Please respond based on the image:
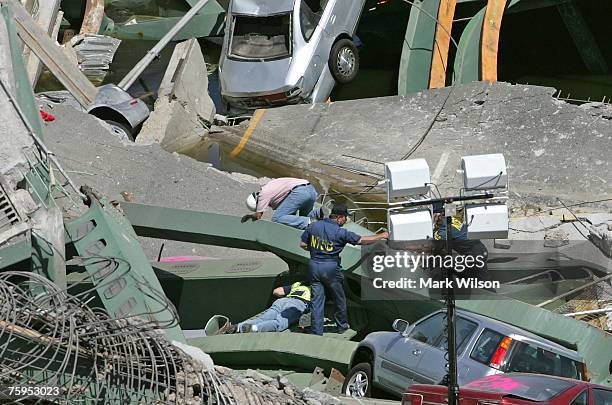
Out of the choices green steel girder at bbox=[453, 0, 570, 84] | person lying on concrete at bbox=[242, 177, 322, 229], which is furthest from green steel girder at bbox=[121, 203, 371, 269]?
green steel girder at bbox=[453, 0, 570, 84]

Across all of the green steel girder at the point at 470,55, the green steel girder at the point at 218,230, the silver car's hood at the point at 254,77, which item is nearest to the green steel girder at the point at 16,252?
the green steel girder at the point at 218,230

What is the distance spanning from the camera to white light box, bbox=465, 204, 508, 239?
9797 millimetres

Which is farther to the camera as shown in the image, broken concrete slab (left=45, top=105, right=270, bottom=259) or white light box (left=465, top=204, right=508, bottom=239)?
broken concrete slab (left=45, top=105, right=270, bottom=259)

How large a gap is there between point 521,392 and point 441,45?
15.2 metres

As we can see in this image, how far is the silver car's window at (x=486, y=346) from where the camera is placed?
420 inches

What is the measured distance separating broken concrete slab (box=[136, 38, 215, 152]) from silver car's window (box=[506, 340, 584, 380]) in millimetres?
12562

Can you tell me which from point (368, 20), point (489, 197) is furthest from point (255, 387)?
point (368, 20)

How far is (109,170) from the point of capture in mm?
19547

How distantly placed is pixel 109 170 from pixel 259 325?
6.45 meters

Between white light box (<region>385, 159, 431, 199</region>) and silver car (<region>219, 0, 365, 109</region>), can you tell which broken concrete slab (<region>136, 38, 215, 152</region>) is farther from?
white light box (<region>385, 159, 431, 199</region>)

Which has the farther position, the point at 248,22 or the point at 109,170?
the point at 248,22

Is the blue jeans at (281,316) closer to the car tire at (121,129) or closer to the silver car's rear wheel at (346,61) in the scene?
the car tire at (121,129)

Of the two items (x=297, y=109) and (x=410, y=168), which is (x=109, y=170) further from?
(x=410, y=168)

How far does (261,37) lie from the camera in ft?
80.7
